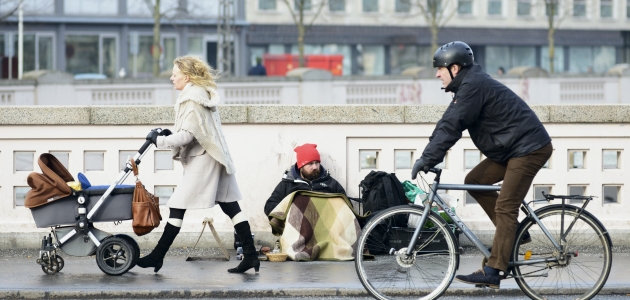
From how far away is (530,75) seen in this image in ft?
110

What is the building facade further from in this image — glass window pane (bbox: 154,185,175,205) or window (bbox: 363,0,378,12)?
glass window pane (bbox: 154,185,175,205)

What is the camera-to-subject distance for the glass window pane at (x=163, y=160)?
9.26 m

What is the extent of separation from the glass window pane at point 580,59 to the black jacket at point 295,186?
167ft

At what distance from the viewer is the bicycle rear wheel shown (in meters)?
6.56

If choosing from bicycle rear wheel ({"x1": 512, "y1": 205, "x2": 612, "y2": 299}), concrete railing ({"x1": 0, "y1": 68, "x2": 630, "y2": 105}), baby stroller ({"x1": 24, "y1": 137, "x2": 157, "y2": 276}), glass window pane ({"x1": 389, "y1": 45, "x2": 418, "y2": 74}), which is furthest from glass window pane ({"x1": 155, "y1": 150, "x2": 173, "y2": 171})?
glass window pane ({"x1": 389, "y1": 45, "x2": 418, "y2": 74})

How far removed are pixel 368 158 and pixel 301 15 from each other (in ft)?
124

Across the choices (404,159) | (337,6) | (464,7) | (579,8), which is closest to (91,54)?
(337,6)

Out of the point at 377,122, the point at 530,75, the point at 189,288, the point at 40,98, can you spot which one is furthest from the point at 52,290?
the point at 530,75

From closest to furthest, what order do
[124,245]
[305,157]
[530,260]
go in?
[530,260] < [124,245] < [305,157]

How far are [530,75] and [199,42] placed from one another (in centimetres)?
1998

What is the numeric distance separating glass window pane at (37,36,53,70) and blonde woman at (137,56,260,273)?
1584 inches

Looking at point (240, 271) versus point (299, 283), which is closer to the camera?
point (299, 283)

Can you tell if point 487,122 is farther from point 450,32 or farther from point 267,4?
point 450,32

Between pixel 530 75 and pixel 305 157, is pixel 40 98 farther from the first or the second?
pixel 305 157
